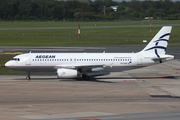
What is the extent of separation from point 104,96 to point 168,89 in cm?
761

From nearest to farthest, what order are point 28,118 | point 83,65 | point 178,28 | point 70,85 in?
point 28,118
point 70,85
point 83,65
point 178,28

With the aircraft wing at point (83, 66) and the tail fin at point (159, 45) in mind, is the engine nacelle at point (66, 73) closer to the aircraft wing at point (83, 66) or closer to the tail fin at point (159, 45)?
Answer: the aircraft wing at point (83, 66)

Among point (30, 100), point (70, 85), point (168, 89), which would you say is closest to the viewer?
point (30, 100)

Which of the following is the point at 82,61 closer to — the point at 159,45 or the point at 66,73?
the point at 66,73

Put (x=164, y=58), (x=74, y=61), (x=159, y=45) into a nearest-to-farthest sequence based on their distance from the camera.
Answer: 1. (x=164, y=58)
2. (x=74, y=61)
3. (x=159, y=45)

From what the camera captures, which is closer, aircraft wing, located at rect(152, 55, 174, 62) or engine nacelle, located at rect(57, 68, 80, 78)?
engine nacelle, located at rect(57, 68, 80, 78)

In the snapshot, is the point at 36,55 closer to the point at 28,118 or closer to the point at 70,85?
the point at 70,85

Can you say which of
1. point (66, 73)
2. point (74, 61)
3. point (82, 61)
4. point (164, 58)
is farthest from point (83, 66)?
point (164, 58)

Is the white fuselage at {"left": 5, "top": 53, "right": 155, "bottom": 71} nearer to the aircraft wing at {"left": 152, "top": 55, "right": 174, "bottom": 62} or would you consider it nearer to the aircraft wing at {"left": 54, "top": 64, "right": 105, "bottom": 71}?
the aircraft wing at {"left": 54, "top": 64, "right": 105, "bottom": 71}

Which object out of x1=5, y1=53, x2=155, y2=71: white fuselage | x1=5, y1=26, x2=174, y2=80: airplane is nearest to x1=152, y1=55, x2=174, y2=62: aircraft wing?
x1=5, y1=26, x2=174, y2=80: airplane

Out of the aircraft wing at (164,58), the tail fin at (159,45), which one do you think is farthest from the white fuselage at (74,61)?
the tail fin at (159,45)

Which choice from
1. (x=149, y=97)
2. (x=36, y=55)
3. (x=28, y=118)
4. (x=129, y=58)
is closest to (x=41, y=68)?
(x=36, y=55)

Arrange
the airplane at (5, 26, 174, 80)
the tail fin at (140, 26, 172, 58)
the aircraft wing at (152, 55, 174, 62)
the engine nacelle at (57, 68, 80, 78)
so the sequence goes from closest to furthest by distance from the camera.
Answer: the engine nacelle at (57, 68, 80, 78) < the aircraft wing at (152, 55, 174, 62) < the airplane at (5, 26, 174, 80) < the tail fin at (140, 26, 172, 58)

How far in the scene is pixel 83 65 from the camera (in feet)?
183
